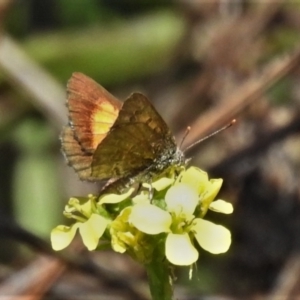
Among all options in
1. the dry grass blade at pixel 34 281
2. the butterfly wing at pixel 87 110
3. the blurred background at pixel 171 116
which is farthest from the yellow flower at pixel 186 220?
the dry grass blade at pixel 34 281

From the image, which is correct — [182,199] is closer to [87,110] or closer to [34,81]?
[87,110]

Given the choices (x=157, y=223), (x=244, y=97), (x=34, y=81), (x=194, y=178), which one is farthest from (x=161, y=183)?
(x=34, y=81)

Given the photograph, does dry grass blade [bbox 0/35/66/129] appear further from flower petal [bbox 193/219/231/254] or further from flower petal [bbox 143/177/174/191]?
flower petal [bbox 193/219/231/254]

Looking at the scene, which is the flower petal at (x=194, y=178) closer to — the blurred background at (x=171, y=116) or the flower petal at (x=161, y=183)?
the flower petal at (x=161, y=183)

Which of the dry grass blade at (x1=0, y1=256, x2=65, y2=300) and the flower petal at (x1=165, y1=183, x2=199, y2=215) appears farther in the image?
the dry grass blade at (x1=0, y1=256, x2=65, y2=300)

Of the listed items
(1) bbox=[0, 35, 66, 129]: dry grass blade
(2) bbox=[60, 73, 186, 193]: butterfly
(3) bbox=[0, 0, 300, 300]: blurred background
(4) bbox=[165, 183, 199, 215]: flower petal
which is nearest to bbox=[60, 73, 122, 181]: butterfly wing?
(2) bbox=[60, 73, 186, 193]: butterfly
